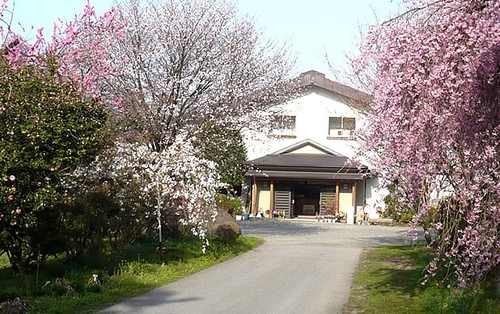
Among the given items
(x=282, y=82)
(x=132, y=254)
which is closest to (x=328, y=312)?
(x=132, y=254)

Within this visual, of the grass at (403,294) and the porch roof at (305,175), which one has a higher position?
the porch roof at (305,175)

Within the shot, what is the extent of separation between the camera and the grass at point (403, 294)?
377 inches

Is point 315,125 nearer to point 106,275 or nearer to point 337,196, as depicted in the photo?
point 337,196

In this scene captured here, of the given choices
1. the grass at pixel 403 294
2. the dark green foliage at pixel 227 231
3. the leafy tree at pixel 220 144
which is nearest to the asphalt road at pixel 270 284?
the grass at pixel 403 294

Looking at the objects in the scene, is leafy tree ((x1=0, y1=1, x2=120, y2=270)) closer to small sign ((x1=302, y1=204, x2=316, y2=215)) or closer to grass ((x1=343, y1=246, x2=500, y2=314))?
grass ((x1=343, y1=246, x2=500, y2=314))

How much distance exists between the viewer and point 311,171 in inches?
1452

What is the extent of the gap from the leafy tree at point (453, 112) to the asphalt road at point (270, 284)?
1.51 m

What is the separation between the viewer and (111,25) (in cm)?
1780

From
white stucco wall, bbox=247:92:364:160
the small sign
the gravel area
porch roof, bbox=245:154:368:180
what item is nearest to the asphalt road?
the gravel area

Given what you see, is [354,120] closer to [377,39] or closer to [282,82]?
[282,82]

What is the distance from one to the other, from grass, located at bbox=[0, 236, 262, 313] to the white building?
17417mm

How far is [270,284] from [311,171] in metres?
23.9

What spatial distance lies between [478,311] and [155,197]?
8656 millimetres

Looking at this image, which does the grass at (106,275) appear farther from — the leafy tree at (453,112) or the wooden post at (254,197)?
the wooden post at (254,197)
